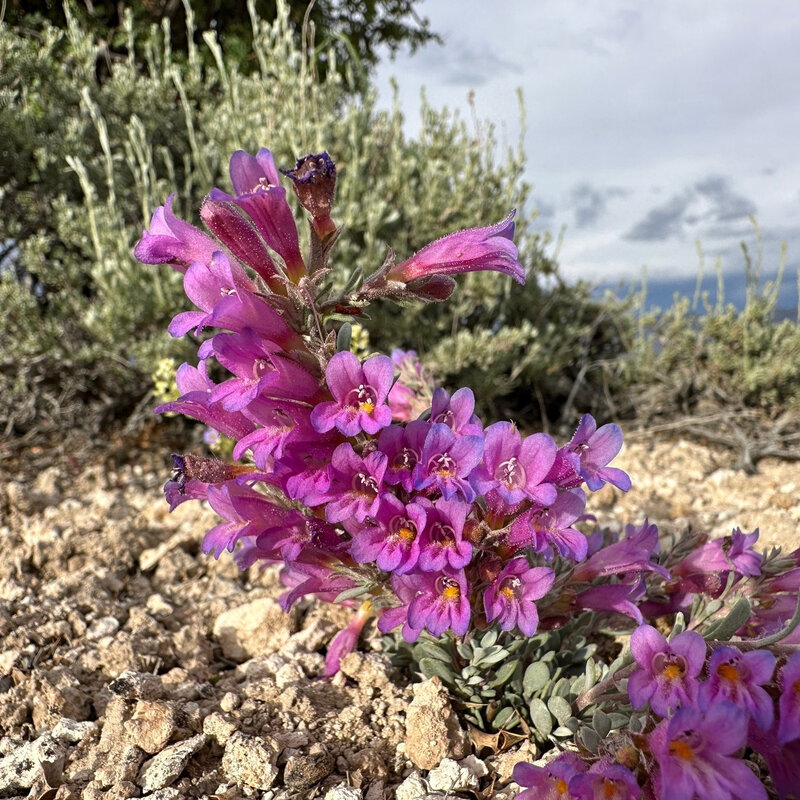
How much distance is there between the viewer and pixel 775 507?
3258mm

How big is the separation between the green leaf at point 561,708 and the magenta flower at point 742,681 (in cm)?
47

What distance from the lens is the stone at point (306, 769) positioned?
5.60 ft

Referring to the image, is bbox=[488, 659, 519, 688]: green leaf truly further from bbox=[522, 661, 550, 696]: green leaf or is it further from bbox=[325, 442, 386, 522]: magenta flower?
bbox=[325, 442, 386, 522]: magenta flower

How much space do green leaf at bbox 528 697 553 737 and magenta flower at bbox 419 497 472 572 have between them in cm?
51

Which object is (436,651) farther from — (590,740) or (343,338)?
(343,338)

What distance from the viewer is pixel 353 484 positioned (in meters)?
1.61

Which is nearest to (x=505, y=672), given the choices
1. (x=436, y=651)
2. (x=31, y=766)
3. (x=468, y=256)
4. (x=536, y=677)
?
(x=536, y=677)

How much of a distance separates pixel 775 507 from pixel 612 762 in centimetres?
228

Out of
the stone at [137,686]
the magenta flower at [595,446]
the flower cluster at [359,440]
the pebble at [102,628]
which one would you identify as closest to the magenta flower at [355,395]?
the flower cluster at [359,440]

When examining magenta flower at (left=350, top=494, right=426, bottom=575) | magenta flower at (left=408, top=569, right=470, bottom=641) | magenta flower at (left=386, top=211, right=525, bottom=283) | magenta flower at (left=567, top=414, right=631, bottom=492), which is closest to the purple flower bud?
magenta flower at (left=386, top=211, right=525, bottom=283)

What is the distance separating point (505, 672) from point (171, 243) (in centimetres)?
139

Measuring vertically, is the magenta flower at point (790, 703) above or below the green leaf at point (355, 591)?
above

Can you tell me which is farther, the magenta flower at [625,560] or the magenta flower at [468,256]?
the magenta flower at [625,560]

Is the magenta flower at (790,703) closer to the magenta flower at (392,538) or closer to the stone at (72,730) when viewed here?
the magenta flower at (392,538)
